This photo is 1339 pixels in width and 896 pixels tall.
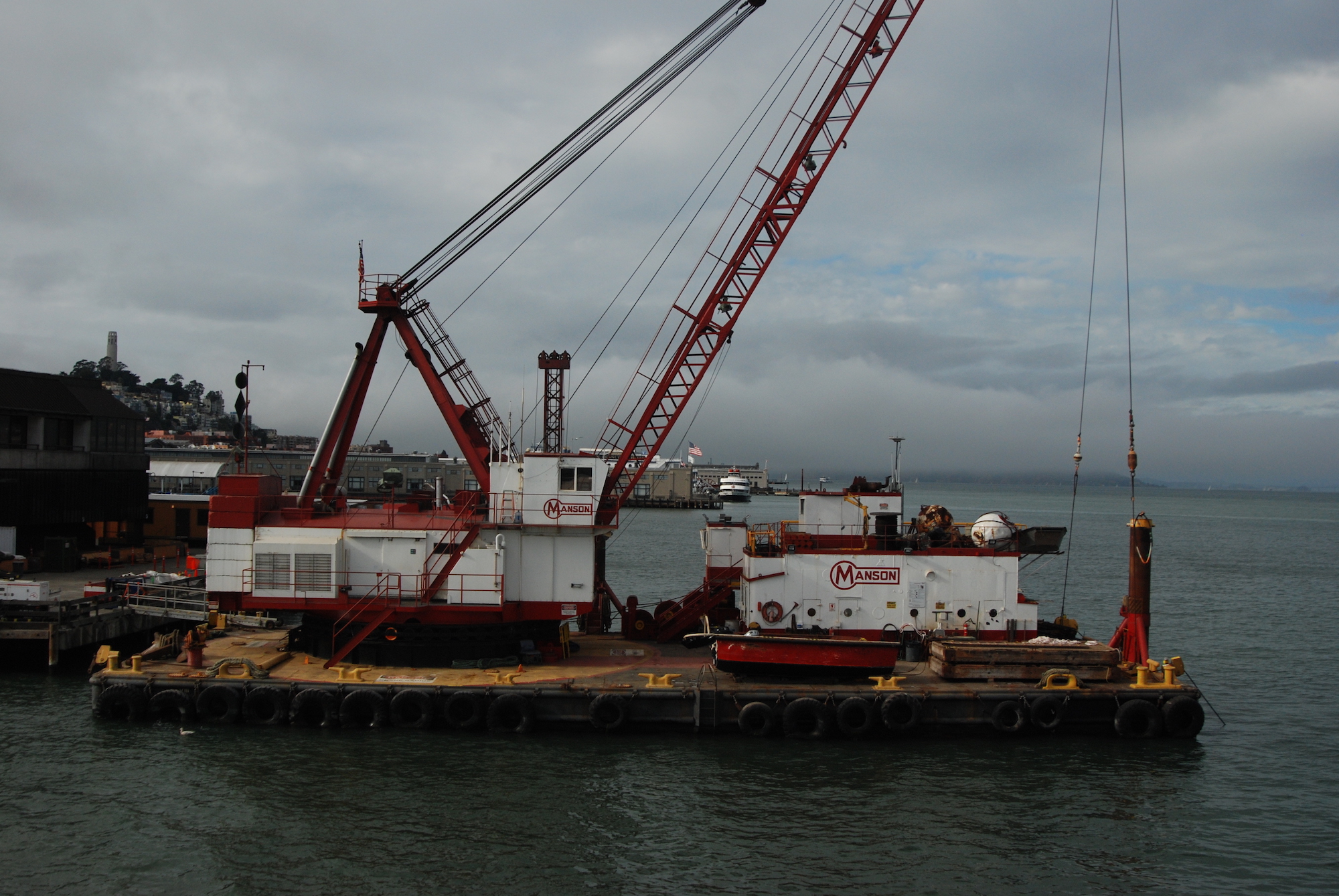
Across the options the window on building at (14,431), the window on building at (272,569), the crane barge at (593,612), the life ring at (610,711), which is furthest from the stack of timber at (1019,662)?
the window on building at (14,431)

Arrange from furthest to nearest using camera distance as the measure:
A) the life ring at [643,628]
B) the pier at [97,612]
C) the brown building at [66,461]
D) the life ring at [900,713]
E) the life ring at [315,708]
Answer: the brown building at [66,461], the life ring at [643,628], the pier at [97,612], the life ring at [315,708], the life ring at [900,713]

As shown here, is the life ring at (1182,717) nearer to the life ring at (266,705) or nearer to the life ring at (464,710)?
the life ring at (464,710)

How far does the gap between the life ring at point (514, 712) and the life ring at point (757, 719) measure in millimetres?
4742

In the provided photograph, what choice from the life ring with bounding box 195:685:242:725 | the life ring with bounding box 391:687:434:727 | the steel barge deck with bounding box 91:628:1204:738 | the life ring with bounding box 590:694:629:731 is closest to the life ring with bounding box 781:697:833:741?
the steel barge deck with bounding box 91:628:1204:738

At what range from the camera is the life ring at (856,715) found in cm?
1961

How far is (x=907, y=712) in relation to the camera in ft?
64.1

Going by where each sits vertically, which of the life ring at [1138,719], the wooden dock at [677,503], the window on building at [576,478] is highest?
the wooden dock at [677,503]

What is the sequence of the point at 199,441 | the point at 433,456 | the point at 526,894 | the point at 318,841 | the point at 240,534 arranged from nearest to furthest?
the point at 526,894 < the point at 318,841 < the point at 240,534 < the point at 199,441 < the point at 433,456

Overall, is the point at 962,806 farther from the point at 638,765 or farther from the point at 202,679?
the point at 202,679

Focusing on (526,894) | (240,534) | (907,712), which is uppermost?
(240,534)

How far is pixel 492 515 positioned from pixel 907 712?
11031mm

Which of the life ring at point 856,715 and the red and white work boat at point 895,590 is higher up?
the red and white work boat at point 895,590

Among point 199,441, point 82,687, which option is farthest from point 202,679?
point 199,441

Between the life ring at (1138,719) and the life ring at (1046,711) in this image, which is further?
the life ring at (1138,719)
